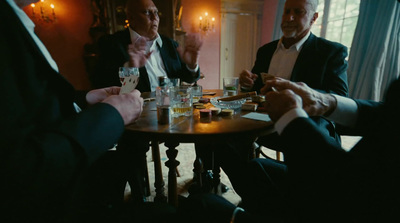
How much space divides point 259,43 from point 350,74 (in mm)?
2646

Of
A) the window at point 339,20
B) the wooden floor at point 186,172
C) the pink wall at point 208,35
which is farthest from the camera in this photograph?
the pink wall at point 208,35

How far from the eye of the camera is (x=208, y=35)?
4.75m

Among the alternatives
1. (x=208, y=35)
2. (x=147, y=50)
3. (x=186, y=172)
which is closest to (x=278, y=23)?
(x=208, y=35)

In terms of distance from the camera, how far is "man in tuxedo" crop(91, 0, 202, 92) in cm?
198

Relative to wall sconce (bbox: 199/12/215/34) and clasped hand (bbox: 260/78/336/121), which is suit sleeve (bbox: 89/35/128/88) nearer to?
clasped hand (bbox: 260/78/336/121)

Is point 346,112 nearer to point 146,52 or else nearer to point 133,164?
point 133,164

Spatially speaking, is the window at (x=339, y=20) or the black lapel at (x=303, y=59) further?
the window at (x=339, y=20)

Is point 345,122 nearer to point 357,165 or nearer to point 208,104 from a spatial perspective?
point 357,165

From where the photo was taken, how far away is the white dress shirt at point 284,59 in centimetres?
191

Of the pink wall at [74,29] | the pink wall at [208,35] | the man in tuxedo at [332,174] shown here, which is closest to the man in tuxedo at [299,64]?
the man in tuxedo at [332,174]

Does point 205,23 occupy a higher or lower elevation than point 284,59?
higher

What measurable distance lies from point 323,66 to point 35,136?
1.82 metres

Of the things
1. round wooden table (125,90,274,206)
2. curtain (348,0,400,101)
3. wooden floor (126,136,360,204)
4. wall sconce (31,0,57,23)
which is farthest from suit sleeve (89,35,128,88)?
curtain (348,0,400,101)

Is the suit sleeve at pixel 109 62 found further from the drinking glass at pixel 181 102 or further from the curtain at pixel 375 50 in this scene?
the curtain at pixel 375 50
